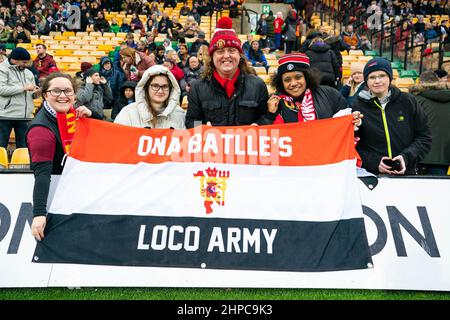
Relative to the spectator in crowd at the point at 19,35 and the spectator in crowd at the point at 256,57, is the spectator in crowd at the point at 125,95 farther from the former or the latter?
the spectator in crowd at the point at 19,35

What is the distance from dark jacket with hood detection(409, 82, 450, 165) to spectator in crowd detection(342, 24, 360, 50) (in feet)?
33.8

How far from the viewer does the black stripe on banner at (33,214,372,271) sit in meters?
3.96

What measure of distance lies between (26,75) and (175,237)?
229 inches

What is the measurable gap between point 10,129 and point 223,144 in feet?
16.9

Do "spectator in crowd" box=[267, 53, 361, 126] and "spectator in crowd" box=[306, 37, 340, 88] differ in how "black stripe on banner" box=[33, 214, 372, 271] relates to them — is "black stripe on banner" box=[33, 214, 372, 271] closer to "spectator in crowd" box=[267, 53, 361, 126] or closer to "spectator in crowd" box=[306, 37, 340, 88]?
"spectator in crowd" box=[267, 53, 361, 126]

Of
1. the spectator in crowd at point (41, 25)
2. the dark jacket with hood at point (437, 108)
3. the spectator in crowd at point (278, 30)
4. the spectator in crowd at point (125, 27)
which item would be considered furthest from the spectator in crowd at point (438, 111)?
the spectator in crowd at point (41, 25)

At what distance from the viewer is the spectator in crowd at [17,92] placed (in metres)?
8.39

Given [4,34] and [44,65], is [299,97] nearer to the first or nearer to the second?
[44,65]

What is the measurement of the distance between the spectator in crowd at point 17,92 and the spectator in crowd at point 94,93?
0.75 m

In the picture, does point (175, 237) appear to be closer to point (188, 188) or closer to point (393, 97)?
point (188, 188)

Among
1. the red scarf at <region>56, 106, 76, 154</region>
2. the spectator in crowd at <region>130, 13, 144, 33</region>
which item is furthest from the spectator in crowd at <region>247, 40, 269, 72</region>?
the red scarf at <region>56, 106, 76, 154</region>

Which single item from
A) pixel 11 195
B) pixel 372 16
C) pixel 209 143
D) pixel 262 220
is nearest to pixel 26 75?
pixel 11 195

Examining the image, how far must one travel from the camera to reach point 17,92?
27.9ft

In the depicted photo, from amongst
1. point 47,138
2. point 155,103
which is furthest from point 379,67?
point 47,138
